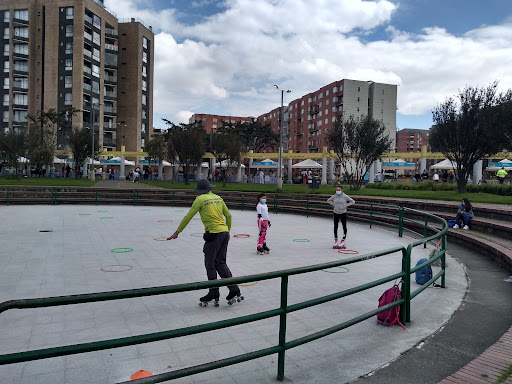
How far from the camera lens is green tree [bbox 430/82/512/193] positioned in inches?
795

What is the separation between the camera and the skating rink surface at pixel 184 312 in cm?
384

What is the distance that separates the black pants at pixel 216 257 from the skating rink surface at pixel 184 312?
50cm

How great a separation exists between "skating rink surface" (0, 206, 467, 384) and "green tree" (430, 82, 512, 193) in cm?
1278

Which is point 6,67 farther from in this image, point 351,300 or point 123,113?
point 351,300

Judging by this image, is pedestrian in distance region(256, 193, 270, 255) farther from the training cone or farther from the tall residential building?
the tall residential building

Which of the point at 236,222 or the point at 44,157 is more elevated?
the point at 44,157

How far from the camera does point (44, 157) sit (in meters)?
39.6

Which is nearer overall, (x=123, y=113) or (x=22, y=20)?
(x=22, y=20)

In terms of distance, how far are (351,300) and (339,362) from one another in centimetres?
223

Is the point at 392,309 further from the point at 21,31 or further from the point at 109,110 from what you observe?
the point at 21,31

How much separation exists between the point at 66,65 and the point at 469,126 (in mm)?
63488

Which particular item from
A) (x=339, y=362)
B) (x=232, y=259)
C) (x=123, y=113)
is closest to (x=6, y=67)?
(x=123, y=113)

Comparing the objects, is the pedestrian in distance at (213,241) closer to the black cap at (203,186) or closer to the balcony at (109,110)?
the black cap at (203,186)

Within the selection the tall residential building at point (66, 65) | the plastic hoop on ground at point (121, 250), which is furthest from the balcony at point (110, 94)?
the plastic hoop on ground at point (121, 250)
